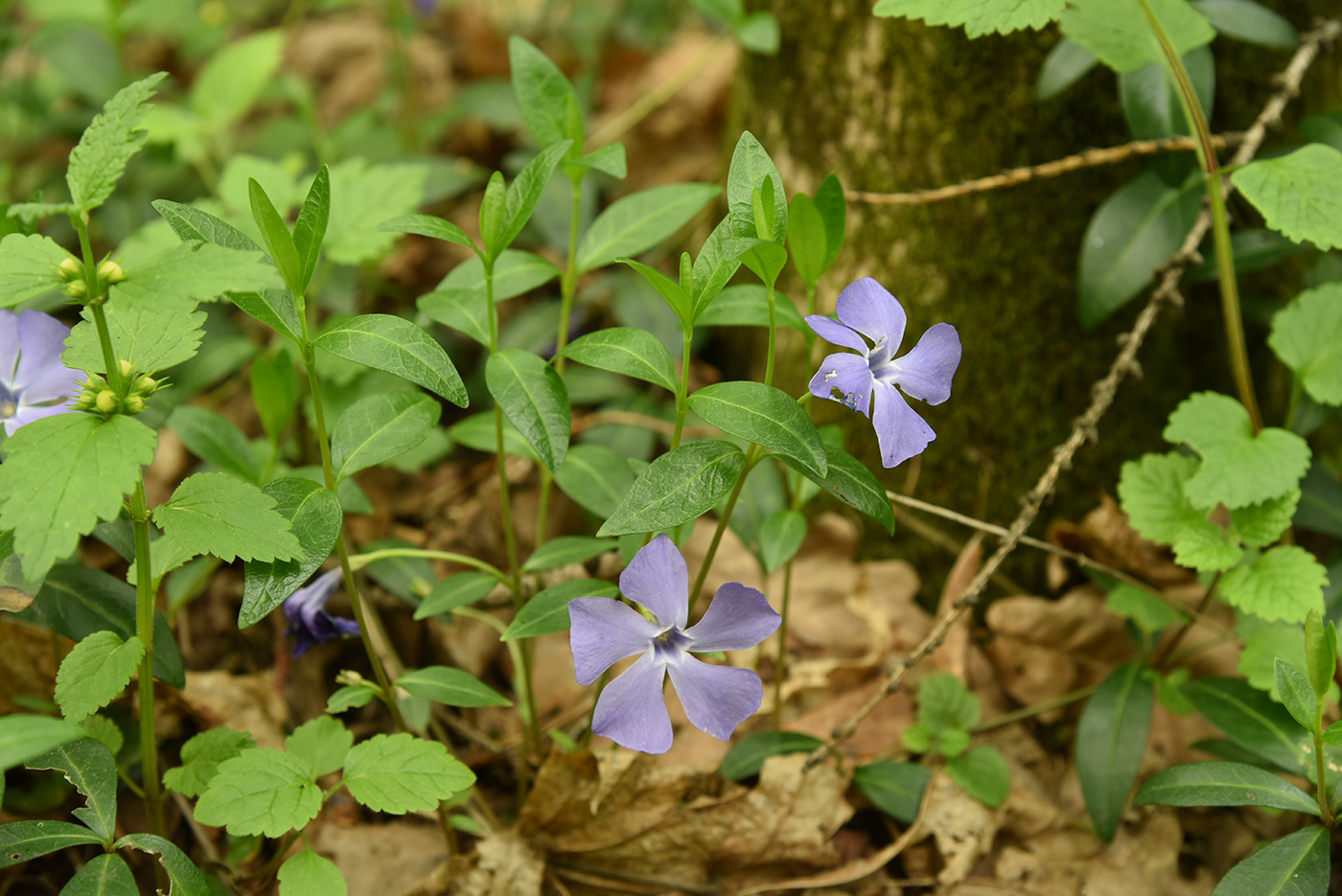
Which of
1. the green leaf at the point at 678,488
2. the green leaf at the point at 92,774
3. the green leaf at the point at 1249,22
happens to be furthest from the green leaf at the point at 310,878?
the green leaf at the point at 1249,22

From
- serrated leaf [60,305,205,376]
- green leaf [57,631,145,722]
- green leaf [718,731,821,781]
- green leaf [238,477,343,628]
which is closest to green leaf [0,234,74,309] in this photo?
serrated leaf [60,305,205,376]

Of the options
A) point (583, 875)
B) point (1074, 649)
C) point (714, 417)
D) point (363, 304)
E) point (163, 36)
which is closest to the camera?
point (714, 417)

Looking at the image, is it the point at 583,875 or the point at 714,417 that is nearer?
the point at 714,417

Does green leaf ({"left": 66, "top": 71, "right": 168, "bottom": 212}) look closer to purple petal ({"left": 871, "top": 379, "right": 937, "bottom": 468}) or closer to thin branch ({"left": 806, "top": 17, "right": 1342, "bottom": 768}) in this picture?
purple petal ({"left": 871, "top": 379, "right": 937, "bottom": 468})

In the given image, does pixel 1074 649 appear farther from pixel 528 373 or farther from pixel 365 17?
pixel 365 17

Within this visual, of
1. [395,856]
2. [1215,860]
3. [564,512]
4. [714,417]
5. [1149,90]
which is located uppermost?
[1149,90]

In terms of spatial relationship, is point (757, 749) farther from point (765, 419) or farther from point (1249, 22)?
point (1249, 22)

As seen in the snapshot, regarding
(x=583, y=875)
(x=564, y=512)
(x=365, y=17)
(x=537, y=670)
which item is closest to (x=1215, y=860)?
(x=583, y=875)

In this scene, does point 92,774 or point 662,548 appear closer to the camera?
point 662,548

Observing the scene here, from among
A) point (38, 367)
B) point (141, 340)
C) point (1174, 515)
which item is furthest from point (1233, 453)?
point (38, 367)
